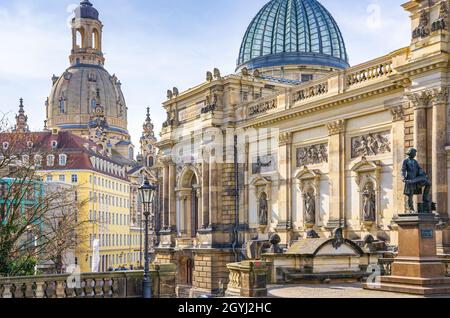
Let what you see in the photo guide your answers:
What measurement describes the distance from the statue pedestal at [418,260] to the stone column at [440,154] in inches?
364

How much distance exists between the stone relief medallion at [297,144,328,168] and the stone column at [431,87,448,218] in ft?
31.7

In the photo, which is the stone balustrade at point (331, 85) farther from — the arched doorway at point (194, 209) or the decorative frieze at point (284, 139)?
the arched doorway at point (194, 209)

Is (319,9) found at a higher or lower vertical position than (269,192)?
higher

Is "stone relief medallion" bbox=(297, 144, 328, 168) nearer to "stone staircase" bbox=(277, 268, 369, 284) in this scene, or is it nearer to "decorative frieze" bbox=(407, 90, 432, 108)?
"decorative frieze" bbox=(407, 90, 432, 108)

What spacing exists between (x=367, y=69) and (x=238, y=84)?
13.3 m

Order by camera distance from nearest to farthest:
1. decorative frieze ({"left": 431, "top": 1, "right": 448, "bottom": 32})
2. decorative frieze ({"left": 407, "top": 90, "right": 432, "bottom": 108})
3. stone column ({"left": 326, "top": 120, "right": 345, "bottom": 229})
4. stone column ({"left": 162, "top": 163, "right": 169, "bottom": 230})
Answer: decorative frieze ({"left": 431, "top": 1, "right": 448, "bottom": 32})
decorative frieze ({"left": 407, "top": 90, "right": 432, "bottom": 108})
stone column ({"left": 326, "top": 120, "right": 345, "bottom": 229})
stone column ({"left": 162, "top": 163, "right": 169, "bottom": 230})

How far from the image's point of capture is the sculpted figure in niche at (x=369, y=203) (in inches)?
1362

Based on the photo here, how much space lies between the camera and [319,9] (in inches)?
2393

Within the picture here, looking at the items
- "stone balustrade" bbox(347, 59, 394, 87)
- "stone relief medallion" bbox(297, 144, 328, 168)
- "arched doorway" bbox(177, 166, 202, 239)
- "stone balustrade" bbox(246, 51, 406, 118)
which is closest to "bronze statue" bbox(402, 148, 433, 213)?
"stone balustrade" bbox(246, 51, 406, 118)

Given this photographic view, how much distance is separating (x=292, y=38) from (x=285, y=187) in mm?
20236

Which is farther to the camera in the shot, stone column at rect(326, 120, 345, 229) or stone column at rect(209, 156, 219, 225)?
stone column at rect(209, 156, 219, 225)

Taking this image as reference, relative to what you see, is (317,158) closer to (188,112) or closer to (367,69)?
(367,69)

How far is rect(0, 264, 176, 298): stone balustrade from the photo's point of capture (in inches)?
785
